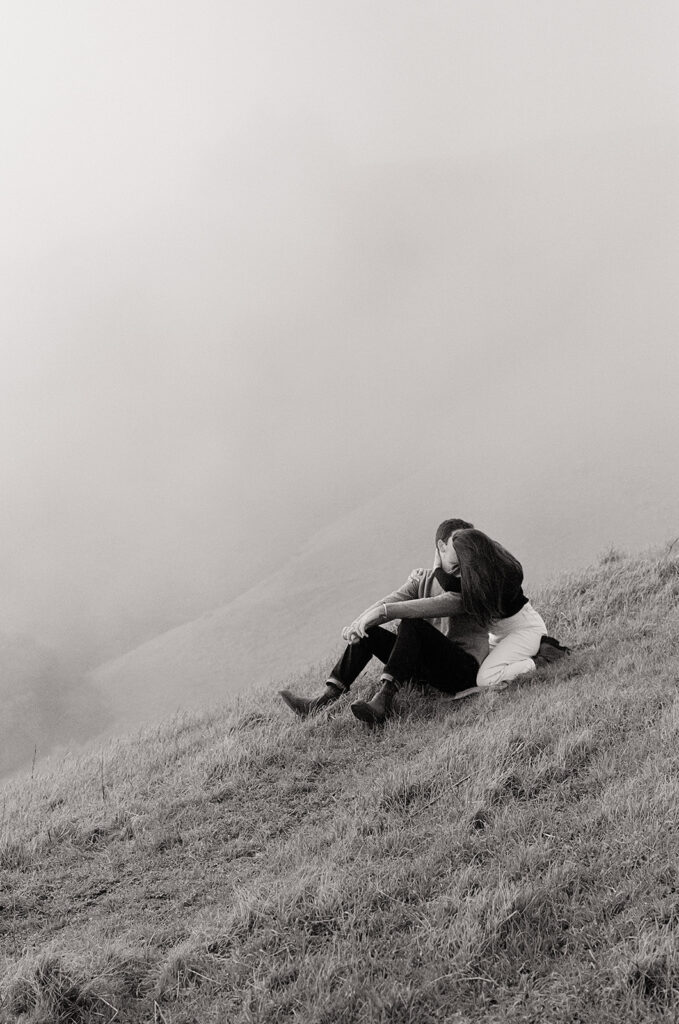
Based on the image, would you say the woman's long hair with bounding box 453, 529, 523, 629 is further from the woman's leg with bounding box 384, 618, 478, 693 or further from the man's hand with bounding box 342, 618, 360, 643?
the man's hand with bounding box 342, 618, 360, 643

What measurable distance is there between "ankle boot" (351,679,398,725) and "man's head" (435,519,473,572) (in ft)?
3.81

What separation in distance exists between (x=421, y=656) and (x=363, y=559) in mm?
86067

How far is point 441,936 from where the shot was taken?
3.40 metres

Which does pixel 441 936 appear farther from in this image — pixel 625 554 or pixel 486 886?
pixel 625 554

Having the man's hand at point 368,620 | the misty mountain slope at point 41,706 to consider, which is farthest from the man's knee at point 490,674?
the misty mountain slope at point 41,706

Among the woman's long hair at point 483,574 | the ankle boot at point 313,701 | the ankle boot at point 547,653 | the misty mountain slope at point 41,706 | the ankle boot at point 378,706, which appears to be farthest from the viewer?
the misty mountain slope at point 41,706

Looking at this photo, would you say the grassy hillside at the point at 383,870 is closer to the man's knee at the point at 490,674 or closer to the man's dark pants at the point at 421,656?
the man's knee at the point at 490,674

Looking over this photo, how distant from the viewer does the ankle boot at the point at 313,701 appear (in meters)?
7.04

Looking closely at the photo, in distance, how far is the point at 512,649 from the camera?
700 cm

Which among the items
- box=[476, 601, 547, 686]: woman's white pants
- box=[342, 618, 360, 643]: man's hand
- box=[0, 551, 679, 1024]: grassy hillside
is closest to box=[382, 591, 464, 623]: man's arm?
→ box=[342, 618, 360, 643]: man's hand

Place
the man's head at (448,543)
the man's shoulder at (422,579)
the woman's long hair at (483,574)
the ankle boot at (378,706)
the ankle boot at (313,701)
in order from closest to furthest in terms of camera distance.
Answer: the ankle boot at (378,706) < the woman's long hair at (483,574) < the man's head at (448,543) < the ankle boot at (313,701) < the man's shoulder at (422,579)

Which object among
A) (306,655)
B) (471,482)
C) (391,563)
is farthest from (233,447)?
(306,655)

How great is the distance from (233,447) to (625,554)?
557 ft

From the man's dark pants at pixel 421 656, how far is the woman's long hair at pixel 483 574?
398 millimetres
